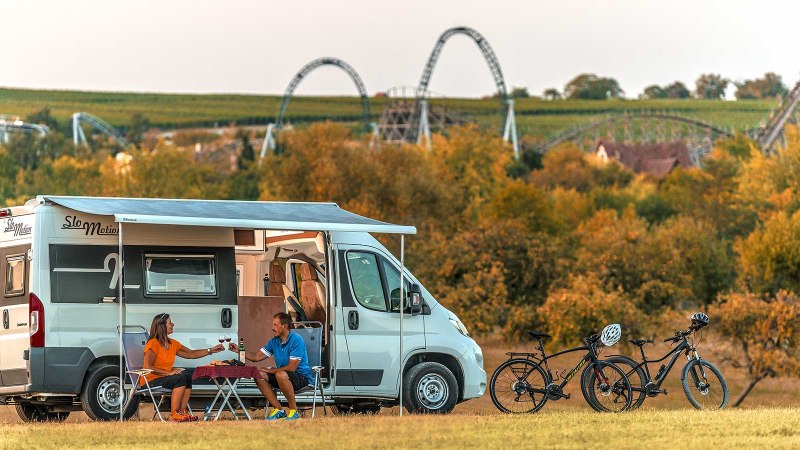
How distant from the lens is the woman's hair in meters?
17.7

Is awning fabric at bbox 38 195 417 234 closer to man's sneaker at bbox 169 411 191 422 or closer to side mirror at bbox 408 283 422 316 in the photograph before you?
side mirror at bbox 408 283 422 316

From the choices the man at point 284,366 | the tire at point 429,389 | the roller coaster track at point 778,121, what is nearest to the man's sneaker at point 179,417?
the man at point 284,366

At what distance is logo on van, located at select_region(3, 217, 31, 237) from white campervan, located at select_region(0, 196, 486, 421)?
0.06 feet

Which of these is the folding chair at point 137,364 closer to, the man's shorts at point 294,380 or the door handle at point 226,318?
the door handle at point 226,318

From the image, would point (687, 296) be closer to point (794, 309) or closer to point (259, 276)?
point (794, 309)

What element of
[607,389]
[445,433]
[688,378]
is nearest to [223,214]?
[445,433]

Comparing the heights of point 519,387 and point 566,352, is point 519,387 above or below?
below

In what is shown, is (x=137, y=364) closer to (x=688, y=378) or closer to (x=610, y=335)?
(x=610, y=335)

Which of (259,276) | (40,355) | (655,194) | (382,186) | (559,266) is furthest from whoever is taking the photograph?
(655,194)

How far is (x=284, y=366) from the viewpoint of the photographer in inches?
719

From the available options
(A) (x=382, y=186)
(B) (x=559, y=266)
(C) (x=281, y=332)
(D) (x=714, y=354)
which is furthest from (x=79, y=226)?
(A) (x=382, y=186)

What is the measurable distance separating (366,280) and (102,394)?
3588 millimetres

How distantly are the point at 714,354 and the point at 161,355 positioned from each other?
132ft

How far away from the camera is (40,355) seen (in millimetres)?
17609
